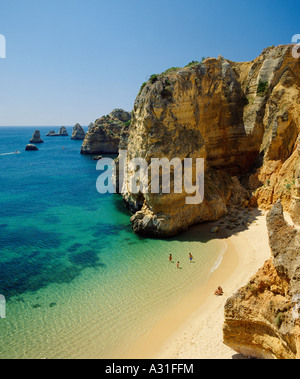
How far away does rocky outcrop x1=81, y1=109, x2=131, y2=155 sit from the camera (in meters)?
73.9

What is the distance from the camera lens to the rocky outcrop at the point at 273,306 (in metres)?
6.81

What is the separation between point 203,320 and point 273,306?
6846 mm

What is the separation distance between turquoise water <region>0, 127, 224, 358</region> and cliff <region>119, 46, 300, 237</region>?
11.0 ft

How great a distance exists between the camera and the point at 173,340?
40.7ft

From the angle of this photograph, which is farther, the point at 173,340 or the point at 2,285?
the point at 2,285

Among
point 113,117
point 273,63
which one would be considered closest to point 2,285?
point 273,63

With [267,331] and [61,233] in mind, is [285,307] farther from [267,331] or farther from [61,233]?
[61,233]

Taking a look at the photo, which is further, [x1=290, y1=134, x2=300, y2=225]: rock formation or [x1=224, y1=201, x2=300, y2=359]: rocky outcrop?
[x1=290, y1=134, x2=300, y2=225]: rock formation

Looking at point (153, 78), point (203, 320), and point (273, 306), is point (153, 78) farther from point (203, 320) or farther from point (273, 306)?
point (273, 306)

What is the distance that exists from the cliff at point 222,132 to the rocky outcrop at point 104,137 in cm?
4548

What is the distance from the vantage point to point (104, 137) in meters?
74.1

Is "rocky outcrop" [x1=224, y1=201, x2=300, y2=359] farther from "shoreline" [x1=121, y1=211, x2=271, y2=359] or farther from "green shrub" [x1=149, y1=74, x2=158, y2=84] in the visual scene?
"green shrub" [x1=149, y1=74, x2=158, y2=84]

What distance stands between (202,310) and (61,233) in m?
15.6

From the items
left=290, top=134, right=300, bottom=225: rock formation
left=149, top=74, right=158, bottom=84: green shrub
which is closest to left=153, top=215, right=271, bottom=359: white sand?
left=290, top=134, right=300, bottom=225: rock formation
